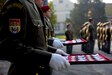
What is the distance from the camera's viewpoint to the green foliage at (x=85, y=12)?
197ft

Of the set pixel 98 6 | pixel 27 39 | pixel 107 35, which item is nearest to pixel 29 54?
pixel 27 39

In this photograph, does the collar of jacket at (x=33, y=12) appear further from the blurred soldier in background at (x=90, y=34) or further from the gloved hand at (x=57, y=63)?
the blurred soldier in background at (x=90, y=34)

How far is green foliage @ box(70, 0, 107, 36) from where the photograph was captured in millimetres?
60031

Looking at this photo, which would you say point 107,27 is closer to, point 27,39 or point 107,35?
point 107,35

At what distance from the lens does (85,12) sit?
60719 mm

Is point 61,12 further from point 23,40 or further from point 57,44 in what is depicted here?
point 23,40

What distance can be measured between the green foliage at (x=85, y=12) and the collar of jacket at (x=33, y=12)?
5699cm

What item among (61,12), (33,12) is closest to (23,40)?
(33,12)

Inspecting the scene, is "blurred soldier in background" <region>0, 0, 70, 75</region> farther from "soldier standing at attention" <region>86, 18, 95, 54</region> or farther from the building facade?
the building facade

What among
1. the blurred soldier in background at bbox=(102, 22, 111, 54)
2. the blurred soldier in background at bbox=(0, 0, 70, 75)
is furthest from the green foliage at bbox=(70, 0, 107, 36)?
the blurred soldier in background at bbox=(0, 0, 70, 75)

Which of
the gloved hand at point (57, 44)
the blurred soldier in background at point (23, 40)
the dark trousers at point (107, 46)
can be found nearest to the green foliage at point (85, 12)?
the dark trousers at point (107, 46)

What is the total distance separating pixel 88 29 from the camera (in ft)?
56.0

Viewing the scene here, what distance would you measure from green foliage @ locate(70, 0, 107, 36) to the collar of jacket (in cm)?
5699

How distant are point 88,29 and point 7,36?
48.6 feet
